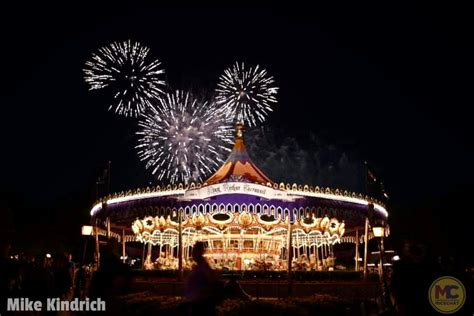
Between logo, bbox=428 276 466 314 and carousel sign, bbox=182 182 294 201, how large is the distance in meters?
13.1

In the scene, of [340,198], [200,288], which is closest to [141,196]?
[340,198]

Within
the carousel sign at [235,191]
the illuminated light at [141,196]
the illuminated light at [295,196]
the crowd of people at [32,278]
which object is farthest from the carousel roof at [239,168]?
the crowd of people at [32,278]

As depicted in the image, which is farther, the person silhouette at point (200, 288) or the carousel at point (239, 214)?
the carousel at point (239, 214)

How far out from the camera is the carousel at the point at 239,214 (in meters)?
21.2

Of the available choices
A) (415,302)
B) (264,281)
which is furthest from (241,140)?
(415,302)

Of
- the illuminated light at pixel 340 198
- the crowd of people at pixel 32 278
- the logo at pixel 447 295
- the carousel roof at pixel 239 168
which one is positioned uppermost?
the carousel roof at pixel 239 168

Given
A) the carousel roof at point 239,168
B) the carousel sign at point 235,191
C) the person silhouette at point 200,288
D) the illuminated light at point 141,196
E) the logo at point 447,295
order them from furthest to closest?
the carousel roof at point 239,168
the illuminated light at point 141,196
the carousel sign at point 235,191
the person silhouette at point 200,288
the logo at point 447,295

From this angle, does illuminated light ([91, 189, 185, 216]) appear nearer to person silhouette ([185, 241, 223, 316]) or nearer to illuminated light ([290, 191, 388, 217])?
illuminated light ([290, 191, 388, 217])

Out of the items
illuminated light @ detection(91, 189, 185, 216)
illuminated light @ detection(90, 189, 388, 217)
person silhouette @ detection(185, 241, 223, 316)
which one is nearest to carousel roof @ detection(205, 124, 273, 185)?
illuminated light @ detection(91, 189, 185, 216)

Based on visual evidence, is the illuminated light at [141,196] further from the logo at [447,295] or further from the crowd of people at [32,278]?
the logo at [447,295]

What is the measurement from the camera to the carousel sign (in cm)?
2016

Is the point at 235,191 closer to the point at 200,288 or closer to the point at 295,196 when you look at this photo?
the point at 295,196

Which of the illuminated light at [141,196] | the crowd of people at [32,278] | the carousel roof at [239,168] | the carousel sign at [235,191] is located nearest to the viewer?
the crowd of people at [32,278]

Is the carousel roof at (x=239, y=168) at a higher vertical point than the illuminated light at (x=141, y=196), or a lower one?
higher
